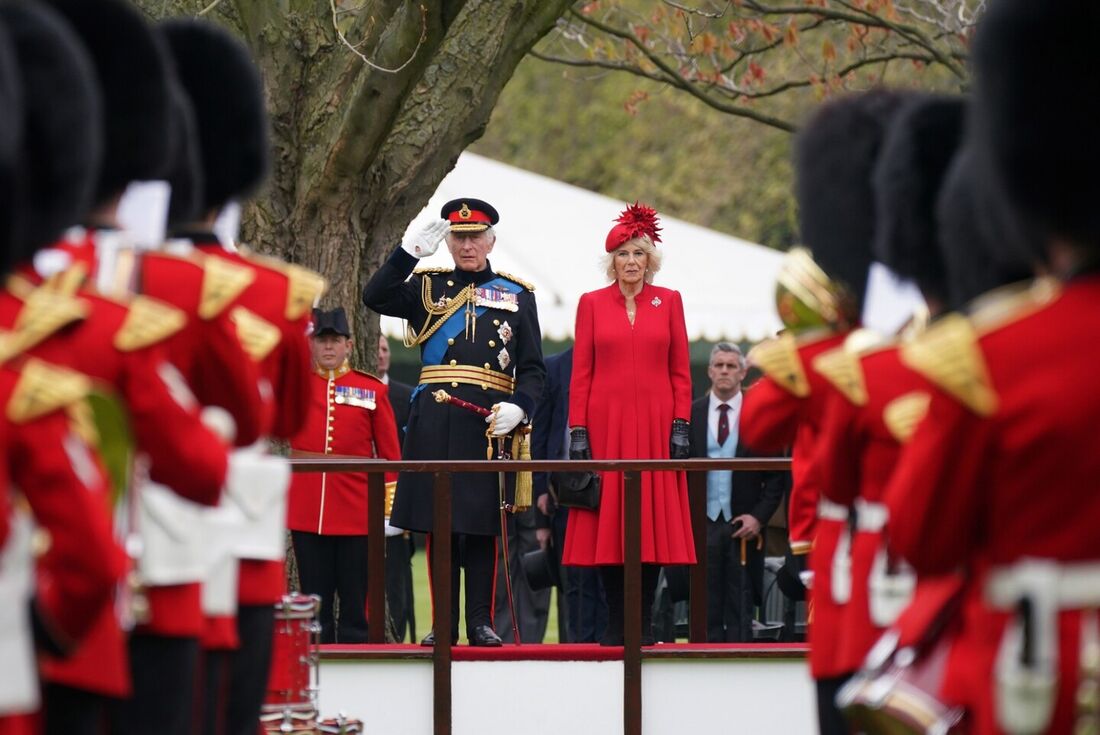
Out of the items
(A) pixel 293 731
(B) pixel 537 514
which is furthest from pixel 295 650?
(B) pixel 537 514

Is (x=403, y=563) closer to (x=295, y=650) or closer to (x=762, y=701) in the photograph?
(x=762, y=701)

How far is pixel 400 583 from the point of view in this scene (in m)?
12.1

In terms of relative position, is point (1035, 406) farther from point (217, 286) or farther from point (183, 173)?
point (183, 173)

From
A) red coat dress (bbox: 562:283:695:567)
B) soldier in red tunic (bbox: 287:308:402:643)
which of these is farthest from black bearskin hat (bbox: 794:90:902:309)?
soldier in red tunic (bbox: 287:308:402:643)

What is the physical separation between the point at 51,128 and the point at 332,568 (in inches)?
220

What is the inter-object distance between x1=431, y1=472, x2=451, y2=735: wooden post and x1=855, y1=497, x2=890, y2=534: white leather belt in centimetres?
374

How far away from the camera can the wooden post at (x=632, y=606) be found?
860cm

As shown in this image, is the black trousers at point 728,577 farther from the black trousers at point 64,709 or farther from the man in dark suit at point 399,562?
the black trousers at point 64,709

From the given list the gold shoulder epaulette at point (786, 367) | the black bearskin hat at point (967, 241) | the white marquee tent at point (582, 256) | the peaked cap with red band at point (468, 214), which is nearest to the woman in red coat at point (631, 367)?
the peaked cap with red band at point (468, 214)

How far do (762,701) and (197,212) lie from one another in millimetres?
4309

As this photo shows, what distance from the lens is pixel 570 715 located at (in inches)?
341

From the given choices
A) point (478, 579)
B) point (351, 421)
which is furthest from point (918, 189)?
point (351, 421)

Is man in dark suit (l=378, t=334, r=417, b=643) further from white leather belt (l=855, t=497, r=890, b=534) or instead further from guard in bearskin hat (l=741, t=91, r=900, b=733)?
white leather belt (l=855, t=497, r=890, b=534)

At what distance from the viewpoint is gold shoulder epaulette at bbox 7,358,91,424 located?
11.7 feet
